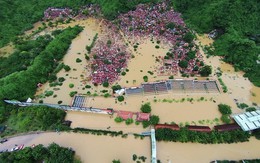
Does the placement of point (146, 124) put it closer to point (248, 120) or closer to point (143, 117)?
point (143, 117)

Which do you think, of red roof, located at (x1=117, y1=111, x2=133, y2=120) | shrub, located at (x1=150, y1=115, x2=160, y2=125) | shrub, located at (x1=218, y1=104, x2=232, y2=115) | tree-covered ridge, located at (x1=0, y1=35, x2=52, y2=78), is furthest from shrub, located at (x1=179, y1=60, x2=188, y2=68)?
tree-covered ridge, located at (x1=0, y1=35, x2=52, y2=78)

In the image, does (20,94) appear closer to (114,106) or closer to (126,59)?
(114,106)

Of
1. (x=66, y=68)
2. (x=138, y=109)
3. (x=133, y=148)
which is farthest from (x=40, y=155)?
(x=66, y=68)

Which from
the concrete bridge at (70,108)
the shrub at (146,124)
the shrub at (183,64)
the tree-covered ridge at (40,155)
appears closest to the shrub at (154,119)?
the shrub at (146,124)

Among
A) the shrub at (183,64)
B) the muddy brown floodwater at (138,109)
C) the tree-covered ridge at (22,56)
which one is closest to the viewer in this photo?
the muddy brown floodwater at (138,109)

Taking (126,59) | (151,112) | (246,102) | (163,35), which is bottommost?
(151,112)

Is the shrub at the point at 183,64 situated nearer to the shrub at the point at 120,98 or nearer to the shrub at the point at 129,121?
the shrub at the point at 120,98

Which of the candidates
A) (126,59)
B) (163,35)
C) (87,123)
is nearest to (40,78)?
(87,123)

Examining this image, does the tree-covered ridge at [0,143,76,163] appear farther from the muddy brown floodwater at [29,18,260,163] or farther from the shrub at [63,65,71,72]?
the shrub at [63,65,71,72]
